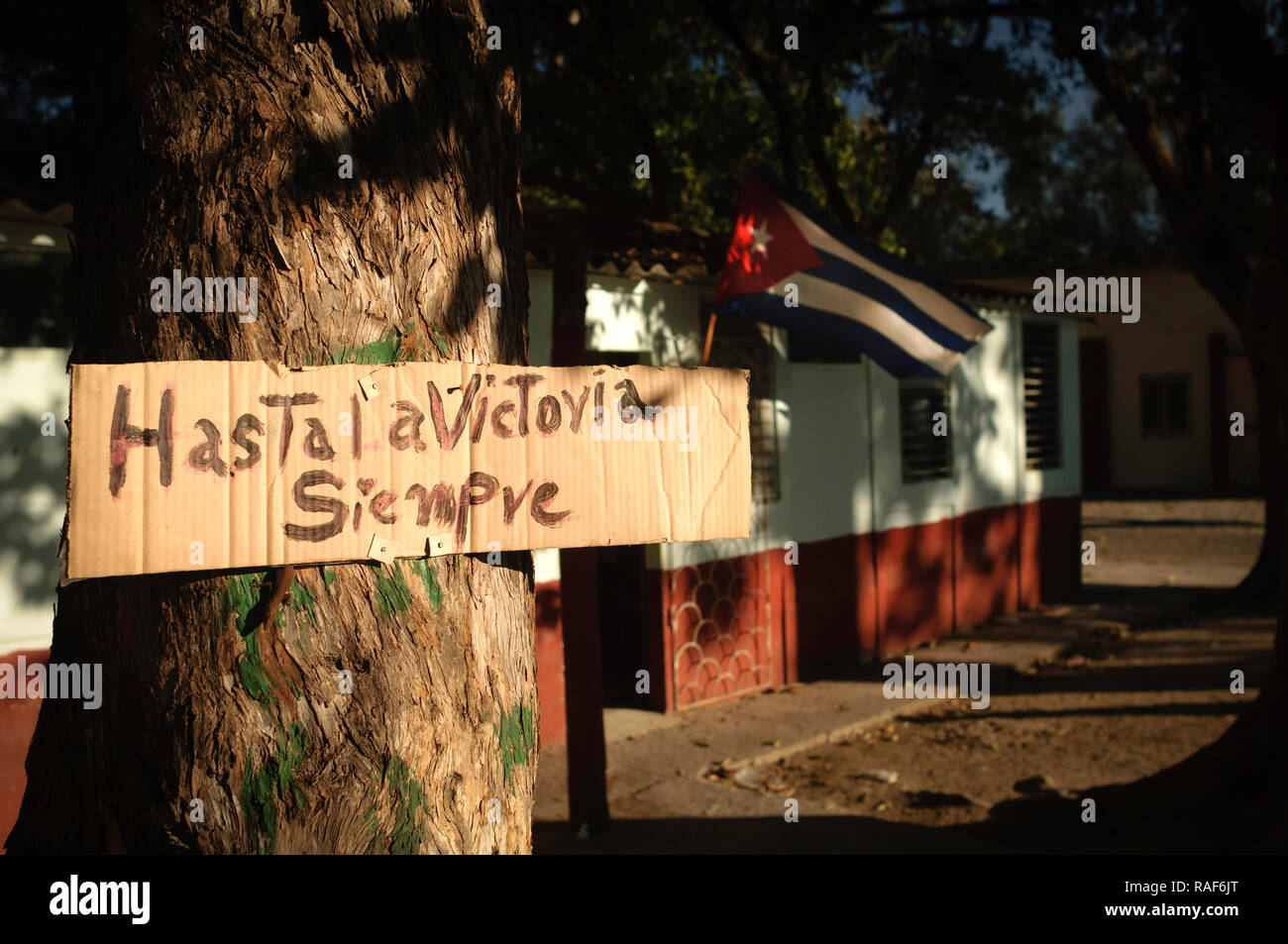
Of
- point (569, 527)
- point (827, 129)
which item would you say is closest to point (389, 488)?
point (569, 527)

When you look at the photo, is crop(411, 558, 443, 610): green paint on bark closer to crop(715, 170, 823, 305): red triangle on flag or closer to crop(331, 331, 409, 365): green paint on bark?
crop(331, 331, 409, 365): green paint on bark

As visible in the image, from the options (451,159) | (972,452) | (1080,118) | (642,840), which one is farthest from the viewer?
(1080,118)

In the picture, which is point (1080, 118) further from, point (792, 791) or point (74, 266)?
point (74, 266)

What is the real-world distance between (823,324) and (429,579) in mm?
4852

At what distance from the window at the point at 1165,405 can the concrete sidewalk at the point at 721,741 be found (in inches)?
735

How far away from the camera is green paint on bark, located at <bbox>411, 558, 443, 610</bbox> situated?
5.35 ft

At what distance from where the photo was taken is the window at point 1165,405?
26141mm

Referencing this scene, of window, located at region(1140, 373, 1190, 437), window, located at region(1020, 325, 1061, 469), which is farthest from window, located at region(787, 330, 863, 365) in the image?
window, located at region(1140, 373, 1190, 437)

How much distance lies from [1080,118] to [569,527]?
191 ft

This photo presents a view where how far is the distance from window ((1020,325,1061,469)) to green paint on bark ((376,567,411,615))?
469 inches

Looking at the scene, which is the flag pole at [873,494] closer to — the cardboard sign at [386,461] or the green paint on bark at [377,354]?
the cardboard sign at [386,461]

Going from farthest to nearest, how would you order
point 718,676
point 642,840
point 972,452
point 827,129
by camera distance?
point 827,129 < point 972,452 < point 718,676 < point 642,840

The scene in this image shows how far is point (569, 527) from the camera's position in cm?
172

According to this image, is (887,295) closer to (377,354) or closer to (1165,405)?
(377,354)
